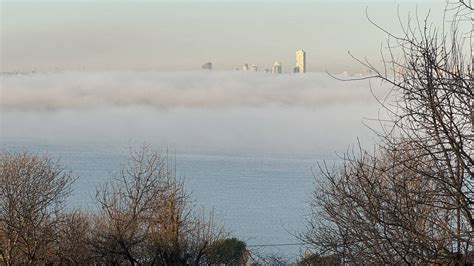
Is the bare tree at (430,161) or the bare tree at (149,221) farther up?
the bare tree at (430,161)

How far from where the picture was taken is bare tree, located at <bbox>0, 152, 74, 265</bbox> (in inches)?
1021

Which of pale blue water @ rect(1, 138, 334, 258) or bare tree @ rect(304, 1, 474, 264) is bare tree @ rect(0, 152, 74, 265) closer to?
pale blue water @ rect(1, 138, 334, 258)

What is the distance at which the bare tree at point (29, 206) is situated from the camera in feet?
85.0

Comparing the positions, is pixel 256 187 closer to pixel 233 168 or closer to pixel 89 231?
pixel 233 168

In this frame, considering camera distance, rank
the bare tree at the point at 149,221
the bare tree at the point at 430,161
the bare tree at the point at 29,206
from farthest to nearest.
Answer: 1. the bare tree at the point at 29,206
2. the bare tree at the point at 149,221
3. the bare tree at the point at 430,161

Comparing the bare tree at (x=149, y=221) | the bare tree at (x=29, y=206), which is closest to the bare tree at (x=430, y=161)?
the bare tree at (x=149, y=221)

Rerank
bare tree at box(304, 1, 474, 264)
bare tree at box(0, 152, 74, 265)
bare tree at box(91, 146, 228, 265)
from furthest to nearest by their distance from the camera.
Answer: bare tree at box(0, 152, 74, 265)
bare tree at box(91, 146, 228, 265)
bare tree at box(304, 1, 474, 264)

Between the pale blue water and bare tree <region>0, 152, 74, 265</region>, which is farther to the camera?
the pale blue water

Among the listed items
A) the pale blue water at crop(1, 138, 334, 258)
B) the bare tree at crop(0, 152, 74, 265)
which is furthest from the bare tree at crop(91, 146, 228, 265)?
the pale blue water at crop(1, 138, 334, 258)

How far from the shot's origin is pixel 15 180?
28.2 metres

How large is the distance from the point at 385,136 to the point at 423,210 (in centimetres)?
91

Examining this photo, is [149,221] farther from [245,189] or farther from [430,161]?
[245,189]

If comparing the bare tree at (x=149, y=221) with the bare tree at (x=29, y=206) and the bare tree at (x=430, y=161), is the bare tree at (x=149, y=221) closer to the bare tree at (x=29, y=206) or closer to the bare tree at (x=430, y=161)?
the bare tree at (x=29, y=206)

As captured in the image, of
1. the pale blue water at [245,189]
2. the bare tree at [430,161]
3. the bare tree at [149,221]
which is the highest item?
the bare tree at [430,161]
